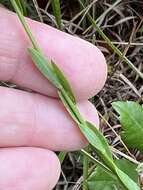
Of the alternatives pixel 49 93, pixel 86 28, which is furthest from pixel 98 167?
pixel 86 28

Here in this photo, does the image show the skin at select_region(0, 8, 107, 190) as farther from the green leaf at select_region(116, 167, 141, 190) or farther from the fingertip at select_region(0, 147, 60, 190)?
the green leaf at select_region(116, 167, 141, 190)

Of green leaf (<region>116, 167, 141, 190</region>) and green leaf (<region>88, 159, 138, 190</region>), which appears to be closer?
green leaf (<region>116, 167, 141, 190</region>)

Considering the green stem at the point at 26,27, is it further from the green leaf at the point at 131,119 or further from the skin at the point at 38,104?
the green leaf at the point at 131,119

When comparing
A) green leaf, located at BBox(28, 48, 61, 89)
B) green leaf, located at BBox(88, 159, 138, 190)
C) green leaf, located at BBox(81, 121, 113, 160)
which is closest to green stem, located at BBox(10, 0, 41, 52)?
green leaf, located at BBox(28, 48, 61, 89)

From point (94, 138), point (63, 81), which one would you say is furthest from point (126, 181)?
point (63, 81)

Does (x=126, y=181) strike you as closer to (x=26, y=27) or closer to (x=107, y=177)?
(x=107, y=177)

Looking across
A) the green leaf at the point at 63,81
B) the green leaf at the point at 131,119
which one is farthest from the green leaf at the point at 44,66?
the green leaf at the point at 131,119

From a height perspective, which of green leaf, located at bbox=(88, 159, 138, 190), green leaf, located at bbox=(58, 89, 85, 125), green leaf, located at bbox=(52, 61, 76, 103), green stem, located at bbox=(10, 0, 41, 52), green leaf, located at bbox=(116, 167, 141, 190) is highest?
green stem, located at bbox=(10, 0, 41, 52)
